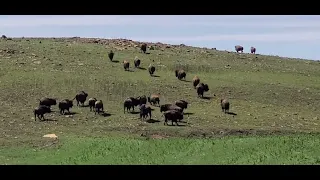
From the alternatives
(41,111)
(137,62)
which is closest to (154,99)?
(41,111)

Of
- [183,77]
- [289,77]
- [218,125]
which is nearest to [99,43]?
[183,77]

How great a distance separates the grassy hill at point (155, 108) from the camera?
82.2 ft

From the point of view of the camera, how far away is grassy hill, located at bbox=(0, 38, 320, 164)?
82.2 ft

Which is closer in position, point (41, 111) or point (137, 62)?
point (41, 111)

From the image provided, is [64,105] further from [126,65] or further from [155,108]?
[126,65]

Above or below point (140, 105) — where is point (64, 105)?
above

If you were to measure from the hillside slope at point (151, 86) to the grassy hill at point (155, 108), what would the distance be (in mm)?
100

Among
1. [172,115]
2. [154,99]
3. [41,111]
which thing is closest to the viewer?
[172,115]

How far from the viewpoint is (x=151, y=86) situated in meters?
51.6

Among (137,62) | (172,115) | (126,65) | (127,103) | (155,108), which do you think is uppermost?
(137,62)

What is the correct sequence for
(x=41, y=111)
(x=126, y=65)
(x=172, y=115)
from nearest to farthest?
(x=172, y=115) < (x=41, y=111) < (x=126, y=65)

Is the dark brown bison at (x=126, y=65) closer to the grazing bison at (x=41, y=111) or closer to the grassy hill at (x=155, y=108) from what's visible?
the grassy hill at (x=155, y=108)

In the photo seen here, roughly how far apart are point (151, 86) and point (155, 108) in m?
8.23

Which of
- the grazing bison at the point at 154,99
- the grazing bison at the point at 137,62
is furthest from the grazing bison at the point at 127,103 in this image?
the grazing bison at the point at 137,62
